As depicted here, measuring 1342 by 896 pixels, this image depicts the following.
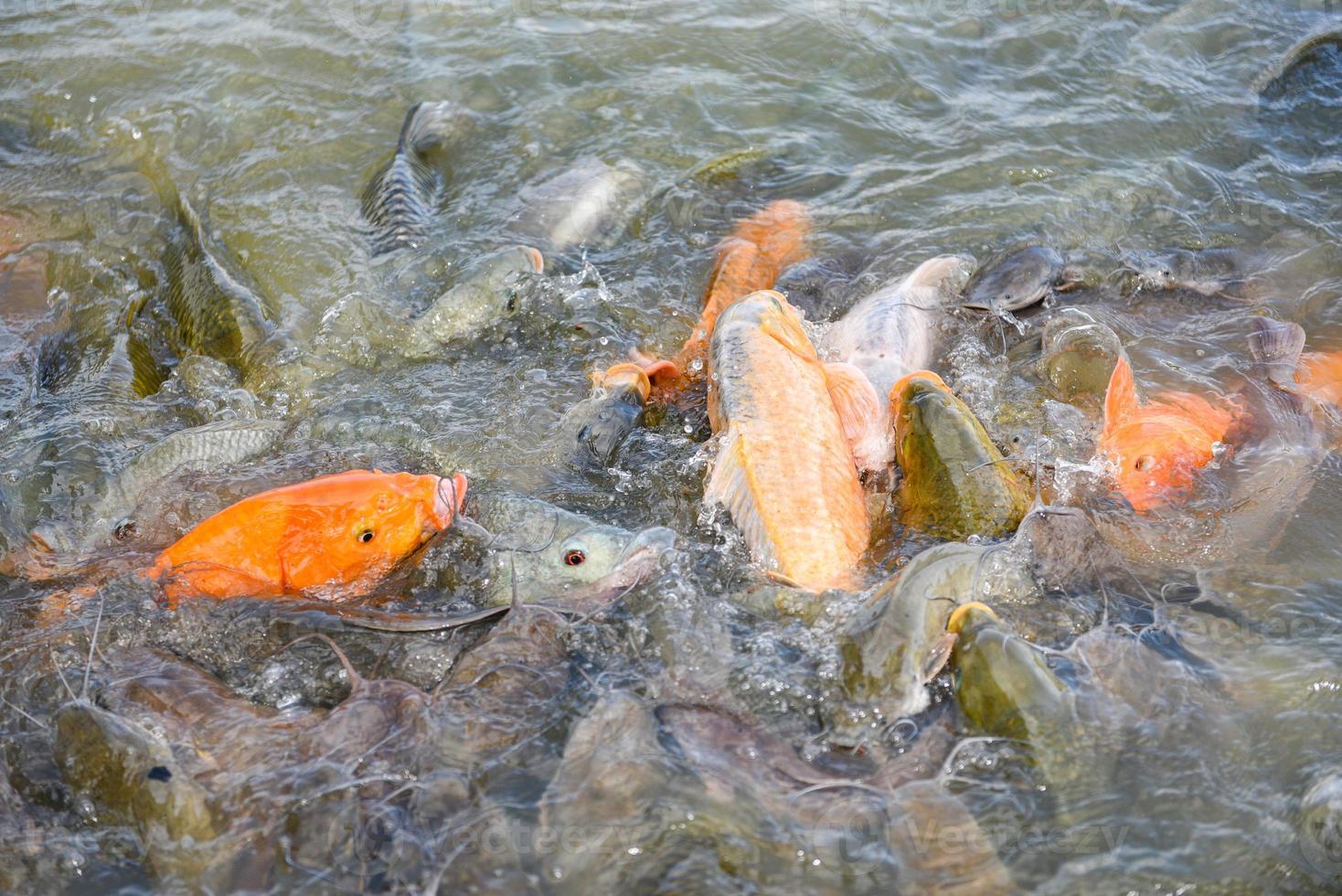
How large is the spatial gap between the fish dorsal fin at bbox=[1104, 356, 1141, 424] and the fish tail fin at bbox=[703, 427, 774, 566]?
1691mm

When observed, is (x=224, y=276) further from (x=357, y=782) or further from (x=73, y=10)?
(x=73, y=10)

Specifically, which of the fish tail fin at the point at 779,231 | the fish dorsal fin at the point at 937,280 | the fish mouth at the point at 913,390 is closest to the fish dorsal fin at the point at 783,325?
the fish mouth at the point at 913,390

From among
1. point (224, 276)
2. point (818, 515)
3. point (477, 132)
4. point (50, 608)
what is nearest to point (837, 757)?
point (818, 515)

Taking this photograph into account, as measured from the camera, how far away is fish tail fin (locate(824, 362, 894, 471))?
4016mm

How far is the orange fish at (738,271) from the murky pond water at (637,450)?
0.58 feet

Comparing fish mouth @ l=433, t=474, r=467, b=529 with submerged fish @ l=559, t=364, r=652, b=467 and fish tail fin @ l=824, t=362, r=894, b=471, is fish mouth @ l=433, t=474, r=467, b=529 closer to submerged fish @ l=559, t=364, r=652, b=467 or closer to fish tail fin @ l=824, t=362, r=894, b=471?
submerged fish @ l=559, t=364, r=652, b=467

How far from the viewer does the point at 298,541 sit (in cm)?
354

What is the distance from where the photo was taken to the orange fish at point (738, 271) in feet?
15.7

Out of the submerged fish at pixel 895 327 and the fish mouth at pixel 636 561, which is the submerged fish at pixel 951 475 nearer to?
the submerged fish at pixel 895 327

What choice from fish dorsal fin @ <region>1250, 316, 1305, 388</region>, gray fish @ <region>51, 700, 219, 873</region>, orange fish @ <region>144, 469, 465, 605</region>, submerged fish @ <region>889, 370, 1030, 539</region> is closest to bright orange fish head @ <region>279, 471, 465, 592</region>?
orange fish @ <region>144, 469, 465, 605</region>

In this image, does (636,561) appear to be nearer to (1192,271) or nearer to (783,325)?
(783,325)

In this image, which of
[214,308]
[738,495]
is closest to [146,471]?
[214,308]

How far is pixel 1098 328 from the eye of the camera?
15.1 feet

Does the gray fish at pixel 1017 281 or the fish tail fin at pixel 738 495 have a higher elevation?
the gray fish at pixel 1017 281
